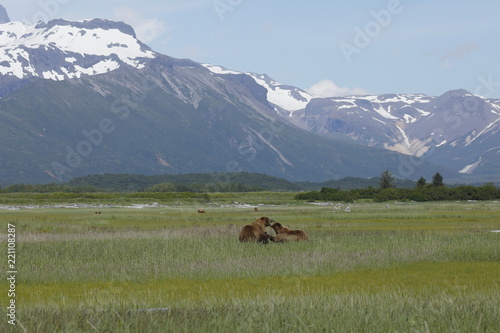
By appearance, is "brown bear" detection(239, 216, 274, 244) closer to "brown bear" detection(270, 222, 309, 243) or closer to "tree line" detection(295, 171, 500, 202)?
"brown bear" detection(270, 222, 309, 243)

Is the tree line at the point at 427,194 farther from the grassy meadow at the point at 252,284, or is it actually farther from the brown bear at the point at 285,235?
the brown bear at the point at 285,235

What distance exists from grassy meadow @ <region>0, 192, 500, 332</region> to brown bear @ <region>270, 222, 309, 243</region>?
91 cm

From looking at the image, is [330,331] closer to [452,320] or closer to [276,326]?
[276,326]

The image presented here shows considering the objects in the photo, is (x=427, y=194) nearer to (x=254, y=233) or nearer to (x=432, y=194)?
(x=432, y=194)

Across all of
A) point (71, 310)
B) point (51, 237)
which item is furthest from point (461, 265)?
point (51, 237)

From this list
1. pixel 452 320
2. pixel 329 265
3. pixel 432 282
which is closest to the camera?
pixel 452 320

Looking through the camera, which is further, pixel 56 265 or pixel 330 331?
pixel 56 265

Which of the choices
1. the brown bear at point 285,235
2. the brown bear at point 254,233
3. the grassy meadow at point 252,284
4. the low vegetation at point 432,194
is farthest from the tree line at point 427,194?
the brown bear at point 254,233

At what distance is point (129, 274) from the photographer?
83.7 ft

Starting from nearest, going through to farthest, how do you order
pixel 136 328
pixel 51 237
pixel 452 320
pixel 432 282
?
pixel 136 328, pixel 452 320, pixel 432 282, pixel 51 237

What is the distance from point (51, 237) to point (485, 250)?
84.1 ft

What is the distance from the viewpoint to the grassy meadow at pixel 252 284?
14.1 meters

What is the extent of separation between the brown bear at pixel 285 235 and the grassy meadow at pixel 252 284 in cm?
91

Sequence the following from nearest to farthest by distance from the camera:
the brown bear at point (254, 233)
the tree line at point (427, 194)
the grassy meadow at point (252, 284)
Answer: the grassy meadow at point (252, 284) → the brown bear at point (254, 233) → the tree line at point (427, 194)
